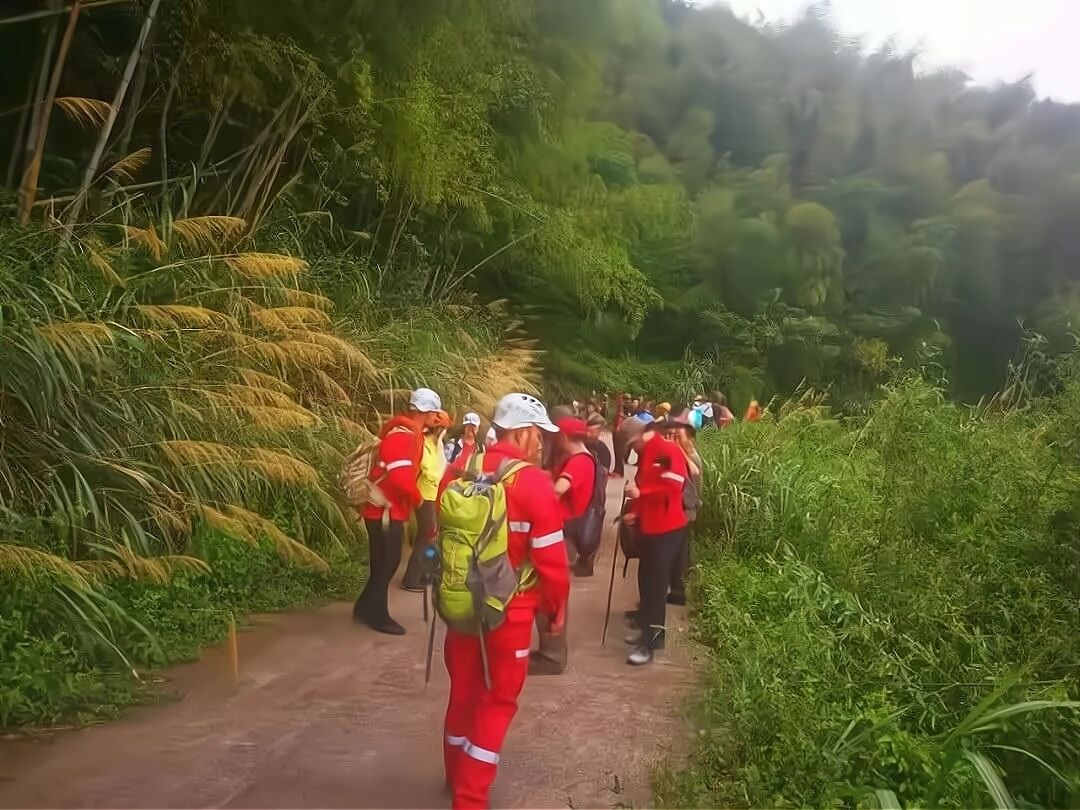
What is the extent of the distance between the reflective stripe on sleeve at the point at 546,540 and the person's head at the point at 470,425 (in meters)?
0.39

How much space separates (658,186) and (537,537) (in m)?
1.33

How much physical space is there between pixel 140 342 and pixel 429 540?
117 centimetres

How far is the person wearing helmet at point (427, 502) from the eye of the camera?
2416 mm

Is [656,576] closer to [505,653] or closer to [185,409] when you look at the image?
[505,653]

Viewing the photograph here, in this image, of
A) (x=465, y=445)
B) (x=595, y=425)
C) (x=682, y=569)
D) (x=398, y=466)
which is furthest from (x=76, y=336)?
(x=682, y=569)

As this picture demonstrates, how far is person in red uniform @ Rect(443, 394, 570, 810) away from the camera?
2.19m

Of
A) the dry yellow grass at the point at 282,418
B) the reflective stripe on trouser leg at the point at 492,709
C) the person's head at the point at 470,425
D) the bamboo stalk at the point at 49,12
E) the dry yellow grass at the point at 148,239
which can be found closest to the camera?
the reflective stripe on trouser leg at the point at 492,709

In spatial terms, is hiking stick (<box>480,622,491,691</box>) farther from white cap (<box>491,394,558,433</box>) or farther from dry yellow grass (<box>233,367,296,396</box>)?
dry yellow grass (<box>233,367,296,396</box>)

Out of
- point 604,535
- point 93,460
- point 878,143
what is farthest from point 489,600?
point 878,143

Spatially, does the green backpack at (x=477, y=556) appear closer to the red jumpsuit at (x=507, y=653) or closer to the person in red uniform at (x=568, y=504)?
the red jumpsuit at (x=507, y=653)

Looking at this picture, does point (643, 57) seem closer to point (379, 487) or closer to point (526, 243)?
point (526, 243)

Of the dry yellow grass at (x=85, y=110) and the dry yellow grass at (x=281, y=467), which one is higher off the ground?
the dry yellow grass at (x=85, y=110)

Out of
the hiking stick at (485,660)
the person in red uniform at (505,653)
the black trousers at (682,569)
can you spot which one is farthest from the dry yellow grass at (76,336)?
the black trousers at (682,569)

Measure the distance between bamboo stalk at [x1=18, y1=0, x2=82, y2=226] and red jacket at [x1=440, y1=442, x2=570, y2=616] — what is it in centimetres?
210
